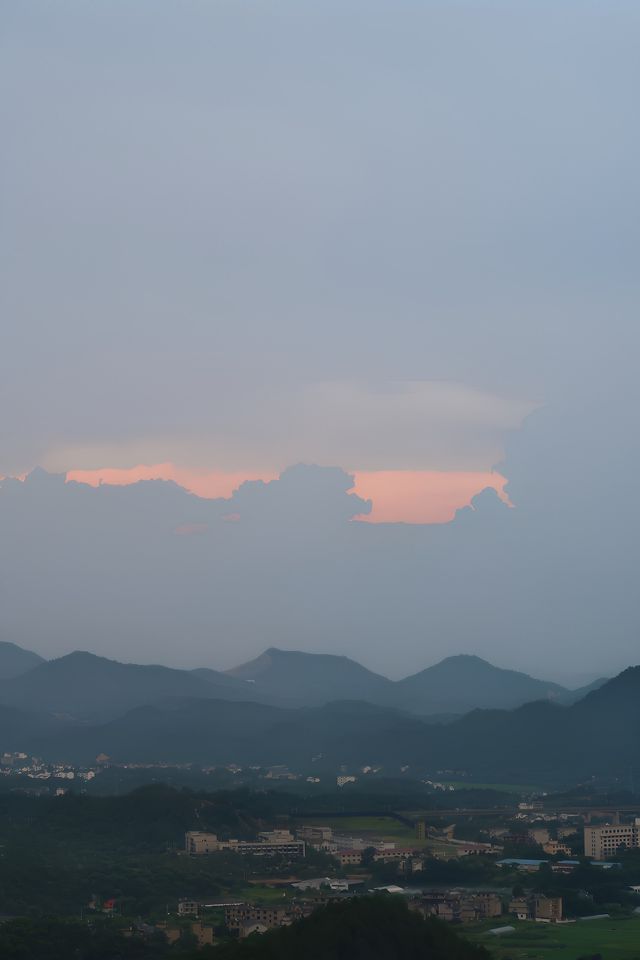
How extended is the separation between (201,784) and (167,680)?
10407cm

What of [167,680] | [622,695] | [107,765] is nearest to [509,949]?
[107,765]

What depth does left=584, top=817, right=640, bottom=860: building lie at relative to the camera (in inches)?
2173

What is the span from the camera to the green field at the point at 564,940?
112 ft

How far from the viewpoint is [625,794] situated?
82125 mm

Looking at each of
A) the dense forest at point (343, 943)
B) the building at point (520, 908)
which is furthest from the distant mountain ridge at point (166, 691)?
the dense forest at point (343, 943)

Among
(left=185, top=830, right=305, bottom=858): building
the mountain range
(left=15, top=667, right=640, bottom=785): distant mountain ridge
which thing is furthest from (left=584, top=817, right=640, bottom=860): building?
the mountain range

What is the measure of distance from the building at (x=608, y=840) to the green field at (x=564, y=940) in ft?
45.3

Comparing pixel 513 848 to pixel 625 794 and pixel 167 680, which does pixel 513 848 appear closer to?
pixel 625 794

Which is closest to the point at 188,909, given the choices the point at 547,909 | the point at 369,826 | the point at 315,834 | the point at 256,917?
the point at 256,917

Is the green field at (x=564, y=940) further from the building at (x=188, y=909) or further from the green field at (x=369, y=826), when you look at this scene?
the green field at (x=369, y=826)

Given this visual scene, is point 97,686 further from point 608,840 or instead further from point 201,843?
point 608,840

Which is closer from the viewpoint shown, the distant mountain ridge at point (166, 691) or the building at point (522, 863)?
the building at point (522, 863)

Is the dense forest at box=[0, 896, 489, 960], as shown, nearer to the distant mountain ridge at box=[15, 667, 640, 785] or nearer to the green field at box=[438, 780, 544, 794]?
the green field at box=[438, 780, 544, 794]

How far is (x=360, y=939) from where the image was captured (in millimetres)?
26766
